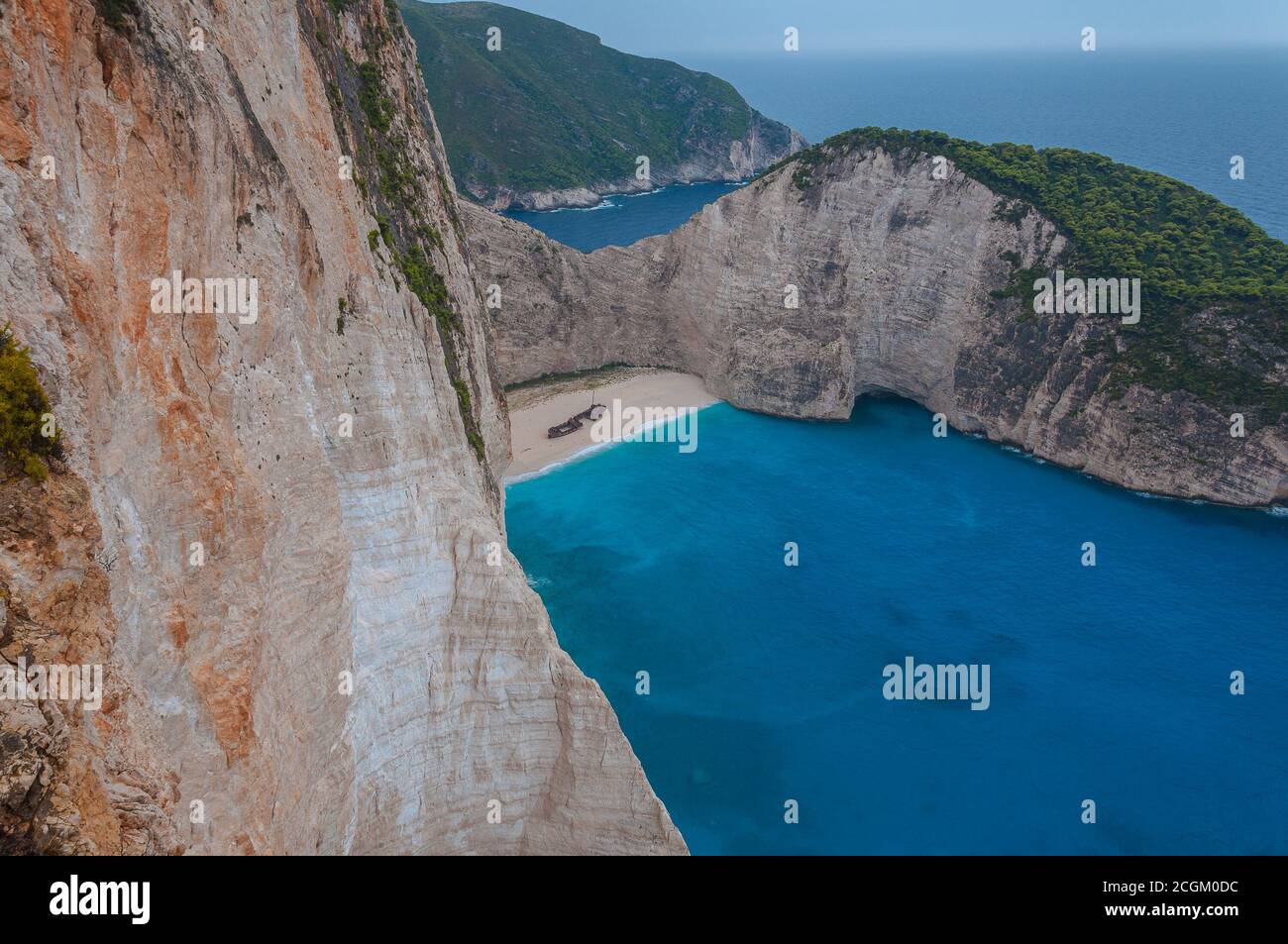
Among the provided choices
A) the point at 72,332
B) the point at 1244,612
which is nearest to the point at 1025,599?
the point at 1244,612

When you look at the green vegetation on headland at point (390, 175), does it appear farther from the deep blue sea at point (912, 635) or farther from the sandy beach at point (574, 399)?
the sandy beach at point (574, 399)

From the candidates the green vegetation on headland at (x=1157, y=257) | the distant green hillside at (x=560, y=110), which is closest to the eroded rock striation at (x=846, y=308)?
the green vegetation on headland at (x=1157, y=257)

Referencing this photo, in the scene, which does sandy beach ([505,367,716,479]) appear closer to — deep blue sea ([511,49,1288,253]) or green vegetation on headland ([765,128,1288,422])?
green vegetation on headland ([765,128,1288,422])

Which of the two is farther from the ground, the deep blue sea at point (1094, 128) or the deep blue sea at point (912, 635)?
the deep blue sea at point (1094, 128)

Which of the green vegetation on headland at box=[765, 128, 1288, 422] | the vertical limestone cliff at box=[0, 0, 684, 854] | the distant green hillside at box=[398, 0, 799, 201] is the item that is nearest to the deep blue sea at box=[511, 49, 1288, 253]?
the distant green hillside at box=[398, 0, 799, 201]

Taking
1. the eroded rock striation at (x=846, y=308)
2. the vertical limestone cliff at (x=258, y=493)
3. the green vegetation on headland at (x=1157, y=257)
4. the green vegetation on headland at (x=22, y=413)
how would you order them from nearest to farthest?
the green vegetation on headland at (x=22, y=413), the vertical limestone cliff at (x=258, y=493), the green vegetation on headland at (x=1157, y=257), the eroded rock striation at (x=846, y=308)

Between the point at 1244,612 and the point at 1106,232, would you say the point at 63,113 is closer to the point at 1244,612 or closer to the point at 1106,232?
the point at 1244,612
